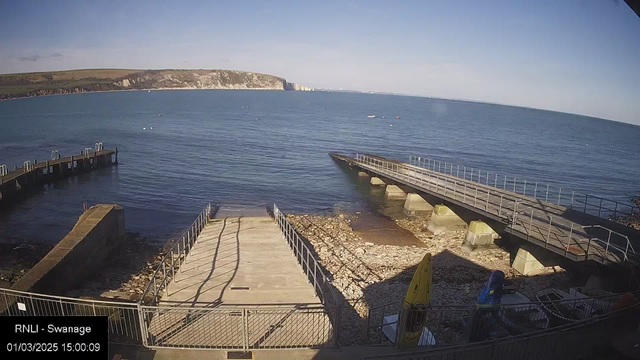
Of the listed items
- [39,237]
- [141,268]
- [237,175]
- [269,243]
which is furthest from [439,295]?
[237,175]

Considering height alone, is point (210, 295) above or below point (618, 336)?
below

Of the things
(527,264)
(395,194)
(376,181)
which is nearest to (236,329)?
(527,264)

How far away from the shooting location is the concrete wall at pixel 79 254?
43.5 ft

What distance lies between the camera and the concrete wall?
13.2 metres

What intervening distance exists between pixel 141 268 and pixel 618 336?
59.2 feet

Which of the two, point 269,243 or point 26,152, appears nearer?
point 269,243

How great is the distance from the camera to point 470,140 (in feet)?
277

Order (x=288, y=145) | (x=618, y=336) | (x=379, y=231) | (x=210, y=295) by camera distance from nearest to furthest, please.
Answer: (x=618, y=336)
(x=210, y=295)
(x=379, y=231)
(x=288, y=145)

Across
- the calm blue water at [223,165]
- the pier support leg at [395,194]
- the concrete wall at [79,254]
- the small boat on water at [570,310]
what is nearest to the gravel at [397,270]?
the small boat on water at [570,310]

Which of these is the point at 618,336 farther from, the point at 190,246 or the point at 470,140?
the point at 470,140

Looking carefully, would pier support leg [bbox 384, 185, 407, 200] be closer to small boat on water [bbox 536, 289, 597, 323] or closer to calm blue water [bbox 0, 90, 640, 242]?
calm blue water [bbox 0, 90, 640, 242]

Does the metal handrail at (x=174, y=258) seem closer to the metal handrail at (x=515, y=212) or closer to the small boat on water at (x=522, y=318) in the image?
the small boat on water at (x=522, y=318)

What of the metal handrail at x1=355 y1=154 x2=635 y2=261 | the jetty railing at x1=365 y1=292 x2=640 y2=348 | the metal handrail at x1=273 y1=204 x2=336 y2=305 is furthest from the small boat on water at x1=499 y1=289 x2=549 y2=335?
the metal handrail at x1=355 y1=154 x2=635 y2=261

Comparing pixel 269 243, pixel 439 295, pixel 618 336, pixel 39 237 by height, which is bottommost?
pixel 39 237
